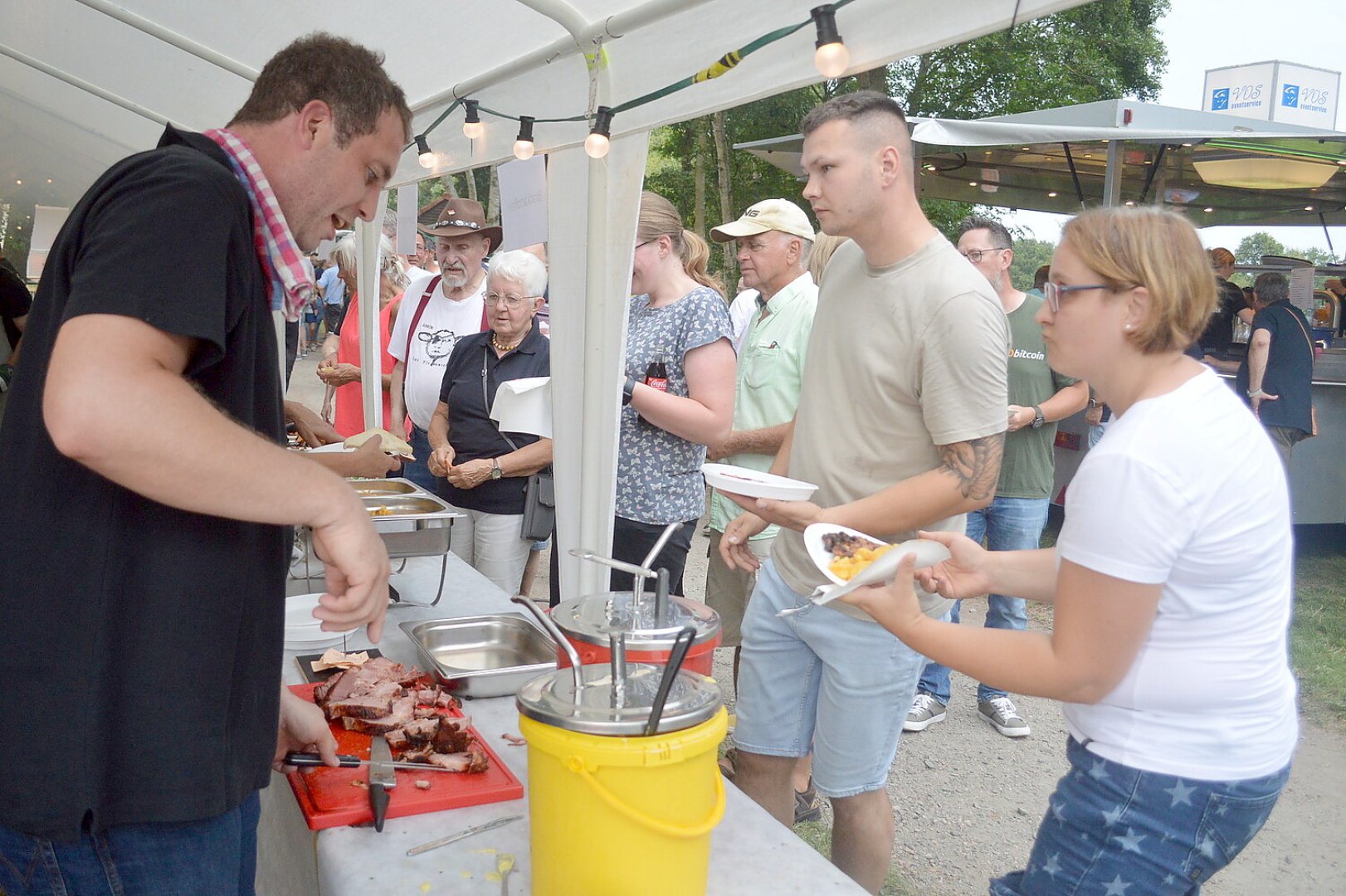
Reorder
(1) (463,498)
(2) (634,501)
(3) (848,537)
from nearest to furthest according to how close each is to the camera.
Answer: (3) (848,537)
(2) (634,501)
(1) (463,498)

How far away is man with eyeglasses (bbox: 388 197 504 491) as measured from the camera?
429 cm

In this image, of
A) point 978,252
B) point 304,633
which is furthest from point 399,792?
point 978,252

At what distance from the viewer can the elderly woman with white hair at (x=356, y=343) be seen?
18.1 ft

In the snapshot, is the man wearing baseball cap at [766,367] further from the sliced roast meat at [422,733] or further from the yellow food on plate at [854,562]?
the sliced roast meat at [422,733]

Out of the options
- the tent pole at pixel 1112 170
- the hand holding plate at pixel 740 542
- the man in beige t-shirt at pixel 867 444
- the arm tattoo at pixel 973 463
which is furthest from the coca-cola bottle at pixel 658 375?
the tent pole at pixel 1112 170

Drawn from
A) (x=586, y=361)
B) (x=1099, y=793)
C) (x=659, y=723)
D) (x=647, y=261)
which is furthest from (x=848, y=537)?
(x=647, y=261)

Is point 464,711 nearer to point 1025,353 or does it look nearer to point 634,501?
point 634,501

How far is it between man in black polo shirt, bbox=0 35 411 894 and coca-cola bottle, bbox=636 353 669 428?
6.49 ft

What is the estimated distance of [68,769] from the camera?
3.66 ft

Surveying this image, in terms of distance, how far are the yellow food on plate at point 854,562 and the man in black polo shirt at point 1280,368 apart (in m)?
5.88

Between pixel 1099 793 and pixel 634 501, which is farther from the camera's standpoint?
pixel 634 501

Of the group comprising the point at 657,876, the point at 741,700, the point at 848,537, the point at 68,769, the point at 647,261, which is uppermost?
the point at 647,261

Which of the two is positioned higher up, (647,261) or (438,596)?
(647,261)

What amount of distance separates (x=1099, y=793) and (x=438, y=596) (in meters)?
1.77
